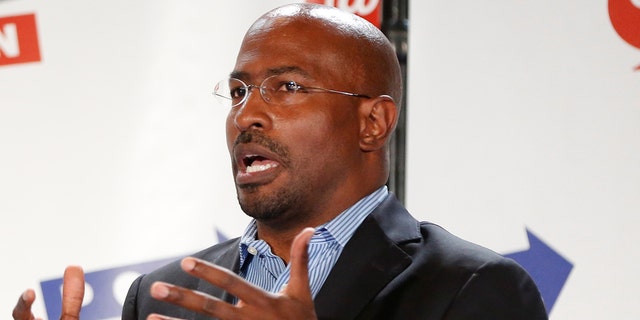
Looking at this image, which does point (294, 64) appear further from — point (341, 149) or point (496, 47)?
point (496, 47)

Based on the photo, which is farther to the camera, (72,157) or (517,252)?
(72,157)

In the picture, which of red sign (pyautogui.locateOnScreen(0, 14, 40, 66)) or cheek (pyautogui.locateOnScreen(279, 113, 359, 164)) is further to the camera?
red sign (pyautogui.locateOnScreen(0, 14, 40, 66))

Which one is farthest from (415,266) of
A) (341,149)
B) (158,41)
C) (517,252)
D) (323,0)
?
(158,41)

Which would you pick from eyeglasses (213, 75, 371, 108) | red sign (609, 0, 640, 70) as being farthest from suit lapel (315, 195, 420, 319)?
red sign (609, 0, 640, 70)

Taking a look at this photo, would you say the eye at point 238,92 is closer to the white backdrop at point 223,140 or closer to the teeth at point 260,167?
the teeth at point 260,167

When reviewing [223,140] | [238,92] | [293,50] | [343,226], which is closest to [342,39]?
[293,50]

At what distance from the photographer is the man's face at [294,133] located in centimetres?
168

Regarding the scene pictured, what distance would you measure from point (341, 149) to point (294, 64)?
0.55 ft

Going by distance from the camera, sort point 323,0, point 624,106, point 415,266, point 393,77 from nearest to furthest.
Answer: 1. point 415,266
2. point 393,77
3. point 624,106
4. point 323,0

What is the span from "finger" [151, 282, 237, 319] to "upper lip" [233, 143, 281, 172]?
49 centimetres

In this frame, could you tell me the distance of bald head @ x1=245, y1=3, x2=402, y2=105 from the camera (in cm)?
176

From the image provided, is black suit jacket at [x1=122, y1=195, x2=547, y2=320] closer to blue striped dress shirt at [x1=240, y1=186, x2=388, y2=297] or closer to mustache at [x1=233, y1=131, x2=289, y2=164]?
blue striped dress shirt at [x1=240, y1=186, x2=388, y2=297]

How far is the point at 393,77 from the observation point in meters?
1.86

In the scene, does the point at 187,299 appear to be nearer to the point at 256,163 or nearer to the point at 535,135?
the point at 256,163
